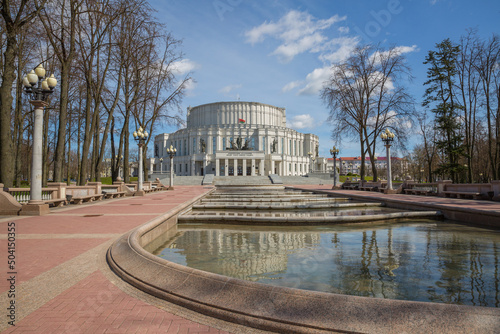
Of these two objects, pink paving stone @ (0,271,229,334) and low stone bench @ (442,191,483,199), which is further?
low stone bench @ (442,191,483,199)

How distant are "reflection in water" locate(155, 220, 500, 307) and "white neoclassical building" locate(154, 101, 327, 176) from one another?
68.3m

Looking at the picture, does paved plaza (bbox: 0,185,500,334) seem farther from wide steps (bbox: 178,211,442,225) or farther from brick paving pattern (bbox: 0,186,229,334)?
wide steps (bbox: 178,211,442,225)

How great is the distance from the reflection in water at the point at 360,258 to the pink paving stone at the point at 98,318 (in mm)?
1816

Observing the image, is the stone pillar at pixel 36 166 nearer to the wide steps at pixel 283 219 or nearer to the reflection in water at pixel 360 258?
the wide steps at pixel 283 219

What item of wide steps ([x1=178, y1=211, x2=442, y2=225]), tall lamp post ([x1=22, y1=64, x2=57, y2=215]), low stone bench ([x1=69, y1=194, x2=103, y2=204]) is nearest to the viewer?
wide steps ([x1=178, y1=211, x2=442, y2=225])

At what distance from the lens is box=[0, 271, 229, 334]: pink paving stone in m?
2.88

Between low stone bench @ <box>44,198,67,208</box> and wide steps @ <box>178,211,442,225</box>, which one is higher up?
low stone bench @ <box>44,198,67,208</box>

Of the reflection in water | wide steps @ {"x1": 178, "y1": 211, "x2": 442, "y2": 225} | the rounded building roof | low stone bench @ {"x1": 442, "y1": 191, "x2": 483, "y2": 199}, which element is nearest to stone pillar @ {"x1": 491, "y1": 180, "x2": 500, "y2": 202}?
low stone bench @ {"x1": 442, "y1": 191, "x2": 483, "y2": 199}

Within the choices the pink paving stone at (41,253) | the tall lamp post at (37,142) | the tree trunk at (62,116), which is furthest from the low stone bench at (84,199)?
the pink paving stone at (41,253)

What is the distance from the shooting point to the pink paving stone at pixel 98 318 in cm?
288

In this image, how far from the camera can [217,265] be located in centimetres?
557

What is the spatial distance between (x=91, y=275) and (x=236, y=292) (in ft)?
8.06

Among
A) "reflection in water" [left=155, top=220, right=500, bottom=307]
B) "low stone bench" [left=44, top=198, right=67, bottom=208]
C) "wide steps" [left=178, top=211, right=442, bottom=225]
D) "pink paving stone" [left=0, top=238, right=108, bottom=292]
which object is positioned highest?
"low stone bench" [left=44, top=198, right=67, bottom=208]

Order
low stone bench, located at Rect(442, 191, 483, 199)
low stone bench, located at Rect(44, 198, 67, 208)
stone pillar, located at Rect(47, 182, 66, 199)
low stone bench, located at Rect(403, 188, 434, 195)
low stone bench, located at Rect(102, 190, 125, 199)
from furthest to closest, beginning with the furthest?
low stone bench, located at Rect(403, 188, 434, 195) < low stone bench, located at Rect(102, 190, 125, 199) < low stone bench, located at Rect(442, 191, 483, 199) < stone pillar, located at Rect(47, 182, 66, 199) < low stone bench, located at Rect(44, 198, 67, 208)
